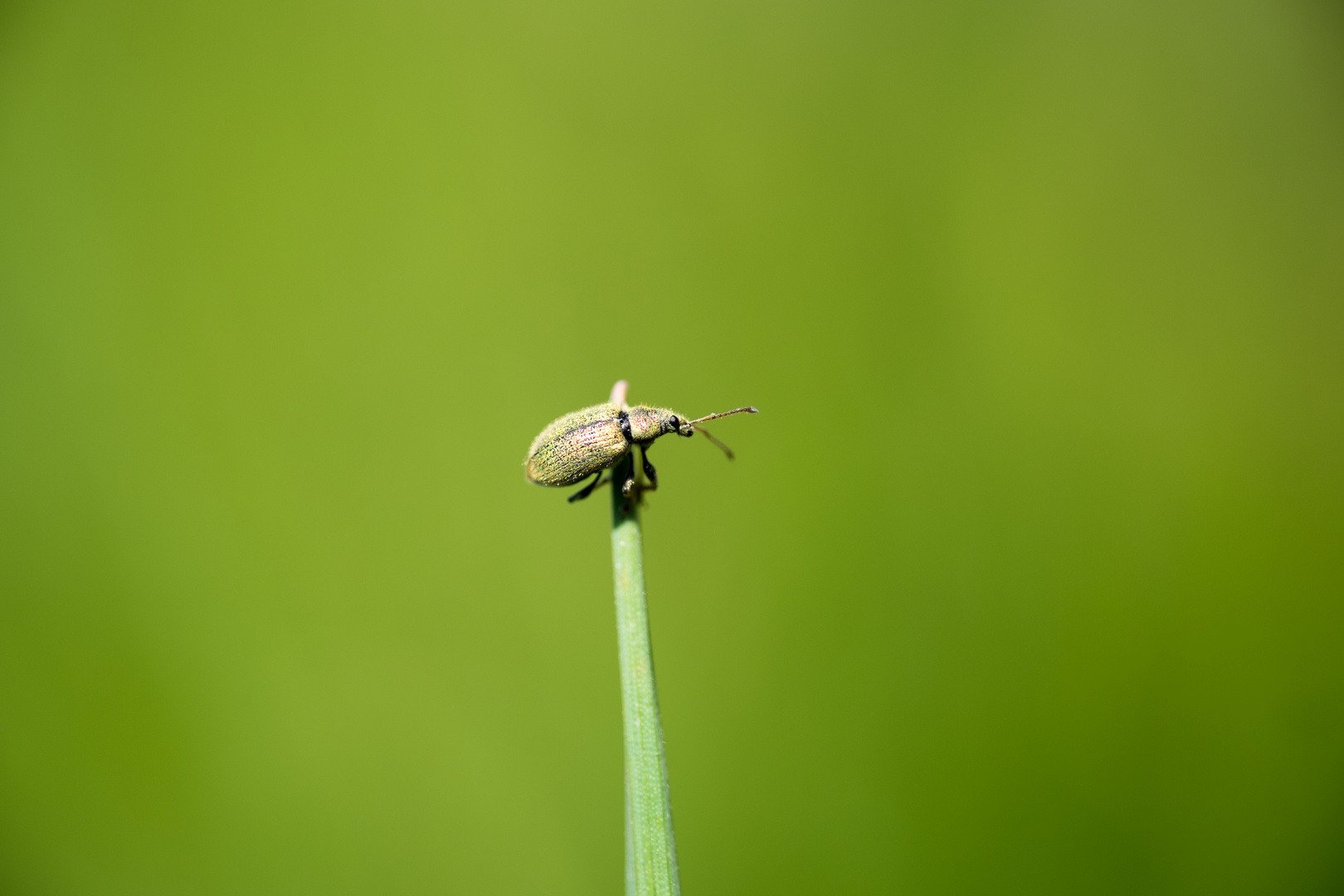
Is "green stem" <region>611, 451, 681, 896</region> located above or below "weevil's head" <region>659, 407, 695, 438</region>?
below

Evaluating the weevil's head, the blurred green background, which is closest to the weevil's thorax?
the weevil's head

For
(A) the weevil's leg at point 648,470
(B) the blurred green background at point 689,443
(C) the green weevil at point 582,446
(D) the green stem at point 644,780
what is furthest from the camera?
(B) the blurred green background at point 689,443

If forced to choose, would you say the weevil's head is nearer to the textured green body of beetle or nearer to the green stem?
the textured green body of beetle

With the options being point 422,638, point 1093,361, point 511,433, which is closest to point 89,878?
point 422,638

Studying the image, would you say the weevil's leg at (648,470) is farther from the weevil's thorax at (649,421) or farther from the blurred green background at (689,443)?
the blurred green background at (689,443)

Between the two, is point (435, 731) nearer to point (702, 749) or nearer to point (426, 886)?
point (426, 886)

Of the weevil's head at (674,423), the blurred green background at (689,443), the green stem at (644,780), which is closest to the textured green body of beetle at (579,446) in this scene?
the weevil's head at (674,423)

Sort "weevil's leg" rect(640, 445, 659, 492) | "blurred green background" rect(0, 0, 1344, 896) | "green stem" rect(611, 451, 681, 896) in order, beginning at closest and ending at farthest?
"green stem" rect(611, 451, 681, 896)
"weevil's leg" rect(640, 445, 659, 492)
"blurred green background" rect(0, 0, 1344, 896)
